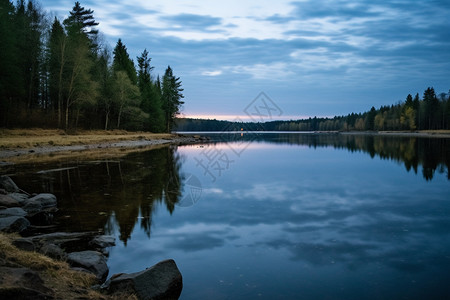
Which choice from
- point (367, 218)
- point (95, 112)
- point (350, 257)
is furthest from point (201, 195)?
point (95, 112)

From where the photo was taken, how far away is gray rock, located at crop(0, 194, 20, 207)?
1131 centimetres

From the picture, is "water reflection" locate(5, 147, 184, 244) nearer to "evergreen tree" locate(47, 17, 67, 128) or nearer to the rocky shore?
the rocky shore

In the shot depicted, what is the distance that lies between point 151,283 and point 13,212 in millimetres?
6751

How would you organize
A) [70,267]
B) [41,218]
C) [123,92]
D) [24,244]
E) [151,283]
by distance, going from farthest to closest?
[123,92] < [41,218] < [24,244] < [70,267] < [151,283]

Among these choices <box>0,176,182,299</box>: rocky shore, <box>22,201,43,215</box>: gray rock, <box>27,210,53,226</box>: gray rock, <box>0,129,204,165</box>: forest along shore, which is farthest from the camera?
<box>0,129,204,165</box>: forest along shore

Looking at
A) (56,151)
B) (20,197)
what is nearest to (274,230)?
(20,197)

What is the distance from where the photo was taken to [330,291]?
6320 mm

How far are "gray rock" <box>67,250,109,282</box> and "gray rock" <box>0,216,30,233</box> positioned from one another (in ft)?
9.19

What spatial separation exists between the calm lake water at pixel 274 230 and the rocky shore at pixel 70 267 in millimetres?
389

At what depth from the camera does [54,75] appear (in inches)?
1826

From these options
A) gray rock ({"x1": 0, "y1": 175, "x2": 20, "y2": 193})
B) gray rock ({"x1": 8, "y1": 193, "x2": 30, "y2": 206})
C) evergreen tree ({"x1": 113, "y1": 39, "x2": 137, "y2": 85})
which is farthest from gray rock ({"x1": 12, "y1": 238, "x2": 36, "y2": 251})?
evergreen tree ({"x1": 113, "y1": 39, "x2": 137, "y2": 85})

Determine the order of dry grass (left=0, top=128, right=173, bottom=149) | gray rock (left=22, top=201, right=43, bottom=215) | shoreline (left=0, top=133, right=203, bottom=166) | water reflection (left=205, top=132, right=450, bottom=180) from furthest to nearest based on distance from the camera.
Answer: dry grass (left=0, top=128, right=173, bottom=149) < shoreline (left=0, top=133, right=203, bottom=166) < water reflection (left=205, top=132, right=450, bottom=180) < gray rock (left=22, top=201, right=43, bottom=215)

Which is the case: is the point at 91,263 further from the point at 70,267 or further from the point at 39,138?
the point at 39,138

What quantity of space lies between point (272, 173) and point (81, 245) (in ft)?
54.5
